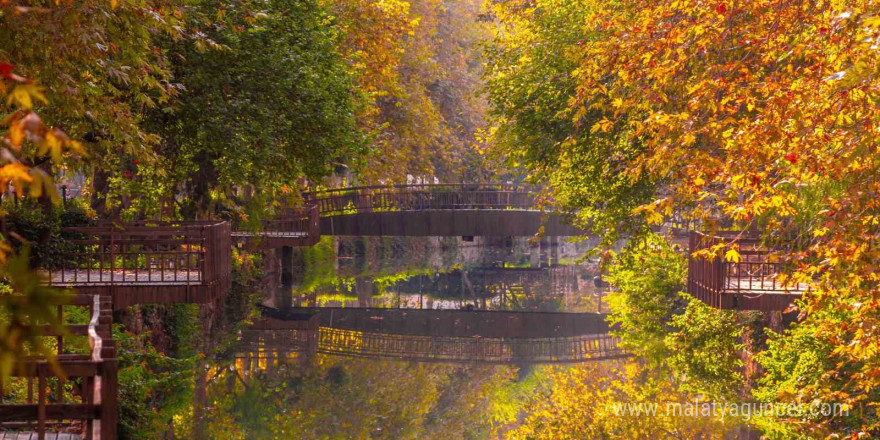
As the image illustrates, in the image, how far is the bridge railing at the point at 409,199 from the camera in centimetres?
3534

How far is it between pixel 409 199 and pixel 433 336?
37.3 ft

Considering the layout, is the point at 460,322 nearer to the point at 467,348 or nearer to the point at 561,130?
the point at 467,348

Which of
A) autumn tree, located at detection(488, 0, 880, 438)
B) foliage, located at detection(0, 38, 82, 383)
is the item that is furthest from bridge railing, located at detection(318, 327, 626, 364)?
foliage, located at detection(0, 38, 82, 383)

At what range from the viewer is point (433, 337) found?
28719mm

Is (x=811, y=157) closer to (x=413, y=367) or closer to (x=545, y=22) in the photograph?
(x=545, y=22)

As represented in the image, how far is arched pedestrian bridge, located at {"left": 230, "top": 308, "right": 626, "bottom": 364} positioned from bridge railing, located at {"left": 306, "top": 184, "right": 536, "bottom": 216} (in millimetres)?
4216

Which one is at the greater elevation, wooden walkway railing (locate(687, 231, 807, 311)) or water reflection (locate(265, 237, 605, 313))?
wooden walkway railing (locate(687, 231, 807, 311))

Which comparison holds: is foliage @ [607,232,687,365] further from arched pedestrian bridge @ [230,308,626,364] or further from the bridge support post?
the bridge support post

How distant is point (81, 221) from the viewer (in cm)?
1708

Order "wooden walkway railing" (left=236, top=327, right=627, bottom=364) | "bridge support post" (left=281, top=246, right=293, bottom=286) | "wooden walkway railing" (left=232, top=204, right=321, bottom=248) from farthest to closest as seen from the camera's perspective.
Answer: "bridge support post" (left=281, top=246, right=293, bottom=286) → "wooden walkway railing" (left=232, top=204, right=321, bottom=248) → "wooden walkway railing" (left=236, top=327, right=627, bottom=364)

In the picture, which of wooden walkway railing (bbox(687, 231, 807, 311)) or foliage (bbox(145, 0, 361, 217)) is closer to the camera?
wooden walkway railing (bbox(687, 231, 807, 311))

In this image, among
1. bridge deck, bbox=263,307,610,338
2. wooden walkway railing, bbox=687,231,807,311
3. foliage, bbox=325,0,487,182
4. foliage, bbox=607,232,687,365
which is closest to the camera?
wooden walkway railing, bbox=687,231,807,311

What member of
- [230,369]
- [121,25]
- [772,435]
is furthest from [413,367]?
[121,25]

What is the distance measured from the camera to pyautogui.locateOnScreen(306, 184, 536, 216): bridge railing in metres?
35.3
